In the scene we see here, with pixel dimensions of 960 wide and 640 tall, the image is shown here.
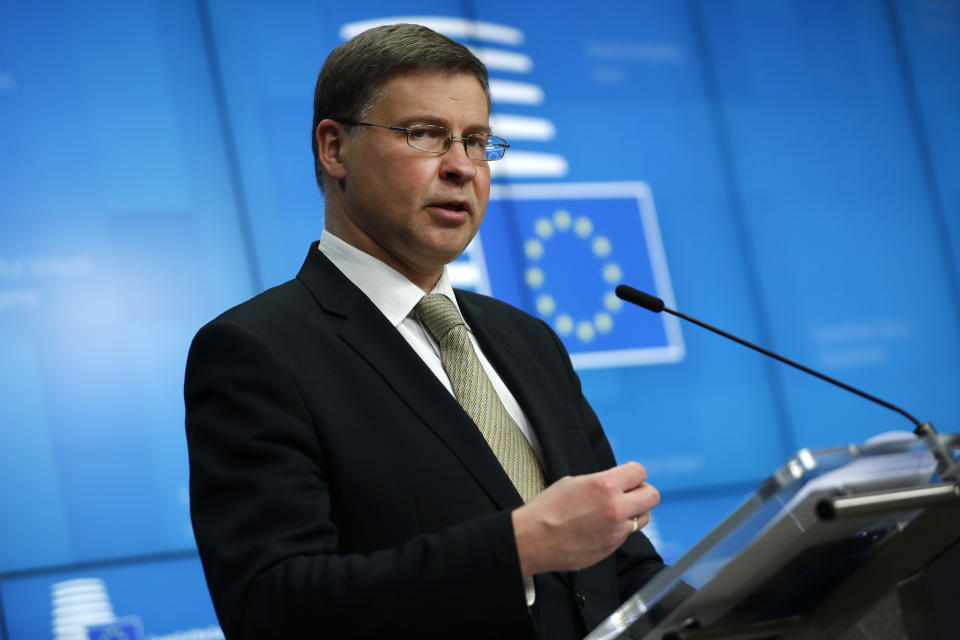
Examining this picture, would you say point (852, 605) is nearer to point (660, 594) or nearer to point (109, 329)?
point (660, 594)

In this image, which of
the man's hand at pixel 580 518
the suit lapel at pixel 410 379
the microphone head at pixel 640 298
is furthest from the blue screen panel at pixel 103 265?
the man's hand at pixel 580 518

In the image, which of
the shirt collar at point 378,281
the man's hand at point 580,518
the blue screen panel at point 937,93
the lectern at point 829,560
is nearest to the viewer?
the lectern at point 829,560

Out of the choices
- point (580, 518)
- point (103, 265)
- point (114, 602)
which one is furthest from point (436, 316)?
point (103, 265)

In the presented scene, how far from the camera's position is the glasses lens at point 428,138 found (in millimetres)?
1648

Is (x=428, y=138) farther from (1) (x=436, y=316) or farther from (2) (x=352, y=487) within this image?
(2) (x=352, y=487)

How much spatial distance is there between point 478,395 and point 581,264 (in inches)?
110

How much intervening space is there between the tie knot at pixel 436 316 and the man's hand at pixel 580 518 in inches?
19.2

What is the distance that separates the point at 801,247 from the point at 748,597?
4.00 m

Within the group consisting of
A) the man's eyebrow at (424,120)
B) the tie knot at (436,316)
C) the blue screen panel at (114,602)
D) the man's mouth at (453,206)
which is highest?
the man's eyebrow at (424,120)

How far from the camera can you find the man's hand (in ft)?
3.74

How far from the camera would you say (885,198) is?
5.07 metres

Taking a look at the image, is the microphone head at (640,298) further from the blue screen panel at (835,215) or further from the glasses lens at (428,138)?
the blue screen panel at (835,215)

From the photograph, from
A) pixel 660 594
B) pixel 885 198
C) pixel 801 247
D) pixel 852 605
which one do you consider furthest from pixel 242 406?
pixel 885 198

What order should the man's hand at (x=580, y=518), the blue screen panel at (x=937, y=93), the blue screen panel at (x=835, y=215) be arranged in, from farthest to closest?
the blue screen panel at (x=937, y=93)
the blue screen panel at (x=835, y=215)
the man's hand at (x=580, y=518)
